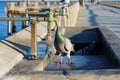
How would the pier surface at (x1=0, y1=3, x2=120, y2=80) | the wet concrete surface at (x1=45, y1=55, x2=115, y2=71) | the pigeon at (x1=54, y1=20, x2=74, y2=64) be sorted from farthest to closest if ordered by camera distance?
the wet concrete surface at (x1=45, y1=55, x2=115, y2=71), the pigeon at (x1=54, y1=20, x2=74, y2=64), the pier surface at (x1=0, y1=3, x2=120, y2=80)

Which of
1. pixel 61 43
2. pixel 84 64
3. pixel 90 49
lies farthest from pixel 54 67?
pixel 90 49

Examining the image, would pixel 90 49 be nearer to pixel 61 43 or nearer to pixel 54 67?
pixel 54 67

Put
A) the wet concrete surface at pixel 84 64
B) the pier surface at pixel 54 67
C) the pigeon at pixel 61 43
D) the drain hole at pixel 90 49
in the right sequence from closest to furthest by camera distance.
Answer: the pier surface at pixel 54 67 → the pigeon at pixel 61 43 → the wet concrete surface at pixel 84 64 → the drain hole at pixel 90 49

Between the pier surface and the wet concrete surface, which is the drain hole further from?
the wet concrete surface

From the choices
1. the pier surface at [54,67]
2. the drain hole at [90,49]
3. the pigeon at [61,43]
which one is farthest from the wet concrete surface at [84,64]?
the drain hole at [90,49]

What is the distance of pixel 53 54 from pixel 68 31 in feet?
21.2

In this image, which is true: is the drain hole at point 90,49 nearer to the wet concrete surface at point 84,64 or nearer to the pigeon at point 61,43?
the wet concrete surface at point 84,64

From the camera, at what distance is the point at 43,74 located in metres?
7.55

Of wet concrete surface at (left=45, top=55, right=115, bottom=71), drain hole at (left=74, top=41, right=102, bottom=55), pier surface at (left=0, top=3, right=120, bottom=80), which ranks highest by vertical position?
pier surface at (left=0, top=3, right=120, bottom=80)

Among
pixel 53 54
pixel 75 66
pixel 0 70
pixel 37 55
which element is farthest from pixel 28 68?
pixel 53 54

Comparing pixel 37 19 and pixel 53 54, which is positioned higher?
pixel 37 19

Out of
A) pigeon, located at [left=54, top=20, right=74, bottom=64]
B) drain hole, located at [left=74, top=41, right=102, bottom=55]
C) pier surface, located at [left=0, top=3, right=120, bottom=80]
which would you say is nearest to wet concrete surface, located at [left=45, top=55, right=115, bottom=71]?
pier surface, located at [left=0, top=3, right=120, bottom=80]

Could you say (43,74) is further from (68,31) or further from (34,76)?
(68,31)

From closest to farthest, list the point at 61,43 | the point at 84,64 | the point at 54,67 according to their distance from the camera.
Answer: the point at 61,43, the point at 54,67, the point at 84,64
